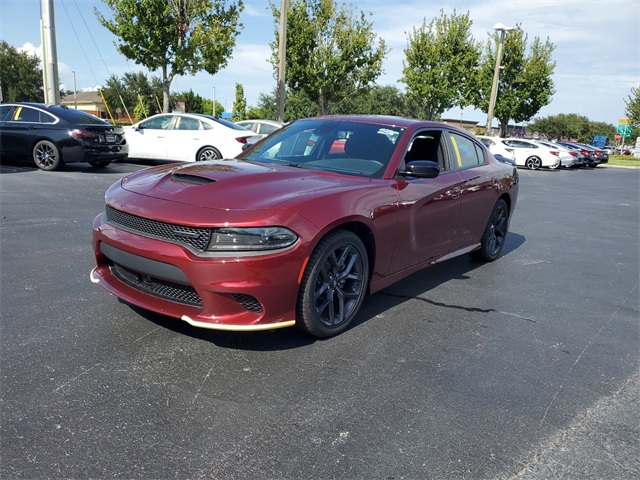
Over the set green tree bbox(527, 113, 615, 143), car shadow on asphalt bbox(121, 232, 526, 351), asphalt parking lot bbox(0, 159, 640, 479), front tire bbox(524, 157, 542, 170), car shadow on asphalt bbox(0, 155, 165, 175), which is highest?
green tree bbox(527, 113, 615, 143)

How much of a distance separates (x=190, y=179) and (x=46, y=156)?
9148 millimetres

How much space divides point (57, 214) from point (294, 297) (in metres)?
5.08

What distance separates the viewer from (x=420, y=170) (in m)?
4.00

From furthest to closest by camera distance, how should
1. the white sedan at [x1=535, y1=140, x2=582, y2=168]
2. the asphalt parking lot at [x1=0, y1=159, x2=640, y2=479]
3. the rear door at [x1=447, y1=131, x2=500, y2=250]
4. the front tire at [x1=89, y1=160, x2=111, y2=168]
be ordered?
1. the white sedan at [x1=535, y1=140, x2=582, y2=168]
2. the front tire at [x1=89, y1=160, x2=111, y2=168]
3. the rear door at [x1=447, y1=131, x2=500, y2=250]
4. the asphalt parking lot at [x1=0, y1=159, x2=640, y2=479]

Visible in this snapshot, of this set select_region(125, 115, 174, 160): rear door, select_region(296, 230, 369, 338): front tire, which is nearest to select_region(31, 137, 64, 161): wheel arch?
select_region(125, 115, 174, 160): rear door

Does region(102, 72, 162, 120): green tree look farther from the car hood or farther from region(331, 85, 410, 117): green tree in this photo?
the car hood

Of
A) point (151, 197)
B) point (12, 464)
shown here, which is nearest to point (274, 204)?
point (151, 197)

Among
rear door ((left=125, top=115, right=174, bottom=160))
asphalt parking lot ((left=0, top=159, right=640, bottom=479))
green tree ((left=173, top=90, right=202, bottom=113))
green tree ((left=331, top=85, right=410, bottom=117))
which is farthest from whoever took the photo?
green tree ((left=331, top=85, right=410, bottom=117))

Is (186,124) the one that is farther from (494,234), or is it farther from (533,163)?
(533,163)

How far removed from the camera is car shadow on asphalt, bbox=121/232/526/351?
3.45 m

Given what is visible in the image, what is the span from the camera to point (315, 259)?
10.8 feet

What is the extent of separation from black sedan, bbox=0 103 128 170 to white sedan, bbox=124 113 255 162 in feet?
6.20

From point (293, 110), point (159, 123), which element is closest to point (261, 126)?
point (159, 123)

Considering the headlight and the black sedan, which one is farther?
the black sedan
